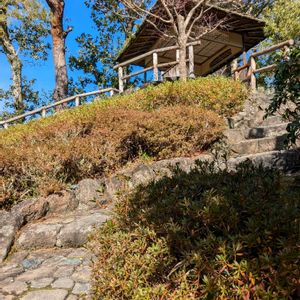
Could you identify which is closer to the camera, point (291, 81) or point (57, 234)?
point (291, 81)

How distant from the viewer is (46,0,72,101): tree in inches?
672

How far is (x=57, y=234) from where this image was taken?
441cm

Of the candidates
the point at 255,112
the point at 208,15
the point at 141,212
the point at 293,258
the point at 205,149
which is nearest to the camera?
the point at 293,258

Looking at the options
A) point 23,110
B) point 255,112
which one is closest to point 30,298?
point 255,112

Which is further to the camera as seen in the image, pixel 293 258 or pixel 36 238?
pixel 36 238

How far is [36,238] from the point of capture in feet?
14.4

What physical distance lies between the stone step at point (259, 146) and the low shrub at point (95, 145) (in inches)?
24.1

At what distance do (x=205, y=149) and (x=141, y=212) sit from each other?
4522mm

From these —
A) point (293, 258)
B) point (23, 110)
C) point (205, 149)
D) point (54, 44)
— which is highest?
point (54, 44)

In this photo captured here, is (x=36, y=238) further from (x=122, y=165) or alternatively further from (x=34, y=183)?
(x=122, y=165)

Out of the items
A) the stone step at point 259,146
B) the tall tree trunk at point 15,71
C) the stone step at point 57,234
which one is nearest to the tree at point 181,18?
the stone step at point 259,146

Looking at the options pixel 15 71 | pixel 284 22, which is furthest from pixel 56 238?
pixel 15 71

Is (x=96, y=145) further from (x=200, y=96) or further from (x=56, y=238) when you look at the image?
(x=200, y=96)

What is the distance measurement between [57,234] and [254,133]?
499 centimetres
